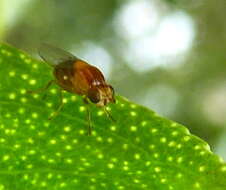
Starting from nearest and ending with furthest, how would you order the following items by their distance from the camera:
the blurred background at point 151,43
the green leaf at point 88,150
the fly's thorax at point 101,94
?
1. the green leaf at point 88,150
2. the fly's thorax at point 101,94
3. the blurred background at point 151,43

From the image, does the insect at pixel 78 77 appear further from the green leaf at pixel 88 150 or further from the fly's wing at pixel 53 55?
the green leaf at pixel 88 150

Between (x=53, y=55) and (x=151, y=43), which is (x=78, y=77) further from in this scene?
(x=151, y=43)

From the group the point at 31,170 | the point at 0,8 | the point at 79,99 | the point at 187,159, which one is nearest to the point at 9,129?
the point at 31,170

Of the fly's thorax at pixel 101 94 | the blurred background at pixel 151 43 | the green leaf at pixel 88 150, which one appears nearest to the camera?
the green leaf at pixel 88 150

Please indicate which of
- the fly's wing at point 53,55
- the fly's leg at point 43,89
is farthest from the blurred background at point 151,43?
the fly's leg at point 43,89

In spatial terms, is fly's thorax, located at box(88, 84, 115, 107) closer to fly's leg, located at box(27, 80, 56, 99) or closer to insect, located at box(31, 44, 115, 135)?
insect, located at box(31, 44, 115, 135)

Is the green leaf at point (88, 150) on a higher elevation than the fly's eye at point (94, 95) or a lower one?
lower

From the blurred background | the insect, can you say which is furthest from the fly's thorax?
the blurred background
